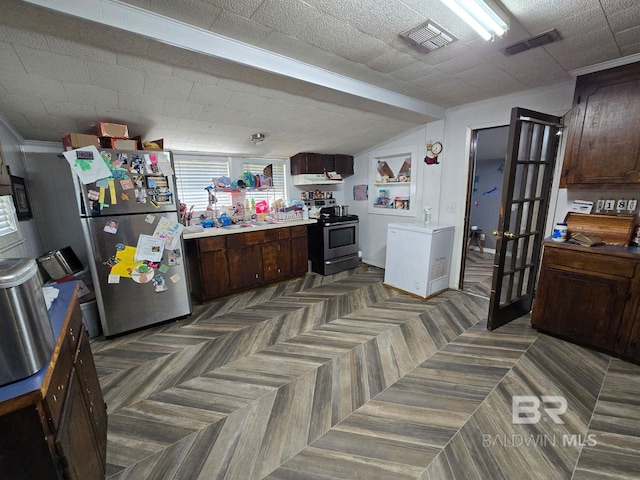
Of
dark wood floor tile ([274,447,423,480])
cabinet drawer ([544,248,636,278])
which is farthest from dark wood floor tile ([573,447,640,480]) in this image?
cabinet drawer ([544,248,636,278])

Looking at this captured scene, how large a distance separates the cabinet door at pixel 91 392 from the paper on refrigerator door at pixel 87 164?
1.42 m

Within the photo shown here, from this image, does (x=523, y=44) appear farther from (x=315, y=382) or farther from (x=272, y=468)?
(x=272, y=468)

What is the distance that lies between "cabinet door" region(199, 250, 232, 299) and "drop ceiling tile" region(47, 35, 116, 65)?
6.47 ft

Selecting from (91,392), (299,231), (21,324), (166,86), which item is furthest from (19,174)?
(299,231)

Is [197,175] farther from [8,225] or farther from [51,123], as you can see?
[8,225]

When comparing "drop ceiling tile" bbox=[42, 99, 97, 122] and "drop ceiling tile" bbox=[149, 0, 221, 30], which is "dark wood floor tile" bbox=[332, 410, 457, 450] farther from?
"drop ceiling tile" bbox=[42, 99, 97, 122]

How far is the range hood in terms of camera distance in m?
4.29

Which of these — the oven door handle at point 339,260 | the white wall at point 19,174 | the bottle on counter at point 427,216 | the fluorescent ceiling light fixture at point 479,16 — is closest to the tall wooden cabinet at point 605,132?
the fluorescent ceiling light fixture at point 479,16

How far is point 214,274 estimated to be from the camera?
327 centimetres

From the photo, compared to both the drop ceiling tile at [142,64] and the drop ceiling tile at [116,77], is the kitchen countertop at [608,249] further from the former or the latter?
the drop ceiling tile at [116,77]

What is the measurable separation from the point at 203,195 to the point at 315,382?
2.87 m

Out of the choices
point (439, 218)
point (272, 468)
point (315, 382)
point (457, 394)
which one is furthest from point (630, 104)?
point (272, 468)

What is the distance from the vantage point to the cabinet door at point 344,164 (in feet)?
14.9

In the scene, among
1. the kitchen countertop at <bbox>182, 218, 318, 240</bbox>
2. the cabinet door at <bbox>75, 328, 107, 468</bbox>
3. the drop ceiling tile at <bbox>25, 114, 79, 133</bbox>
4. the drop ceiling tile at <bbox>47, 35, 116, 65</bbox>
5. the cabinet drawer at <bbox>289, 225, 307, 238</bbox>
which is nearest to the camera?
the cabinet door at <bbox>75, 328, 107, 468</bbox>
